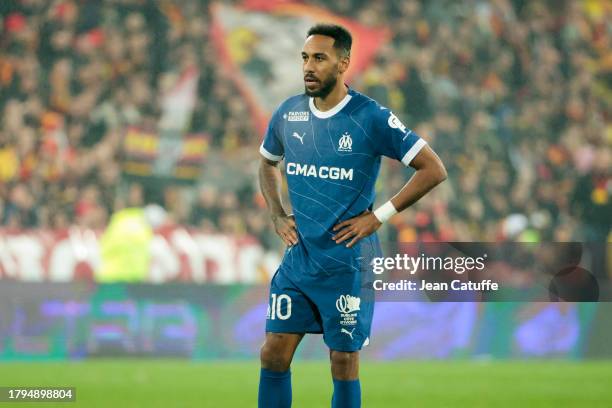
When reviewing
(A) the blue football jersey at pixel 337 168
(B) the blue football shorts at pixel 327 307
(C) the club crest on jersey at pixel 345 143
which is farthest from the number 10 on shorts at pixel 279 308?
(C) the club crest on jersey at pixel 345 143

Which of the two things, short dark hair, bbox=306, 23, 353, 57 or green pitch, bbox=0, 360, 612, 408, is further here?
green pitch, bbox=0, 360, 612, 408

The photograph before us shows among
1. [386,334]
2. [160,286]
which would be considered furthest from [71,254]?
[386,334]

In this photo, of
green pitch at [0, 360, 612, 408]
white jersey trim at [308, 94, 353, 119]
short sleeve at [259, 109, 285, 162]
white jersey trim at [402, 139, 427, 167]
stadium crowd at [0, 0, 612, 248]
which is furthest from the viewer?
stadium crowd at [0, 0, 612, 248]

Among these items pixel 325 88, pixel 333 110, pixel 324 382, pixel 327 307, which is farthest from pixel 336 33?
pixel 324 382

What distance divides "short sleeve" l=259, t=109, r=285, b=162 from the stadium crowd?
750 centimetres

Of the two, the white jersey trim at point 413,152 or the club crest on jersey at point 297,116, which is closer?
the white jersey trim at point 413,152

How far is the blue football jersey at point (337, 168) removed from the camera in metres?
5.08

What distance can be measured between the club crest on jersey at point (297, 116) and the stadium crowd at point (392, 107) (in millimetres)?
7742

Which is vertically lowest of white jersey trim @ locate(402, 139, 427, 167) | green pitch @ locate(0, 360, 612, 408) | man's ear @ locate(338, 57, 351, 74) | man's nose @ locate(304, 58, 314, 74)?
green pitch @ locate(0, 360, 612, 408)

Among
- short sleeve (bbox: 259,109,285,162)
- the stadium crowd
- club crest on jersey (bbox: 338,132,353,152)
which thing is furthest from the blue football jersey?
the stadium crowd

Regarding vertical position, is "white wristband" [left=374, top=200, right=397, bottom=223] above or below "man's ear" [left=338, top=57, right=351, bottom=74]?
below

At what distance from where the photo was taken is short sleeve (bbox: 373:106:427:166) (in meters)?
5.03

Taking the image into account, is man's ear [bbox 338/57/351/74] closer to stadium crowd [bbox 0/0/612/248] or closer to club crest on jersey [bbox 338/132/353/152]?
club crest on jersey [bbox 338/132/353/152]

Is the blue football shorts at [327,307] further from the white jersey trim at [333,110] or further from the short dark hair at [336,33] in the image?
the short dark hair at [336,33]
